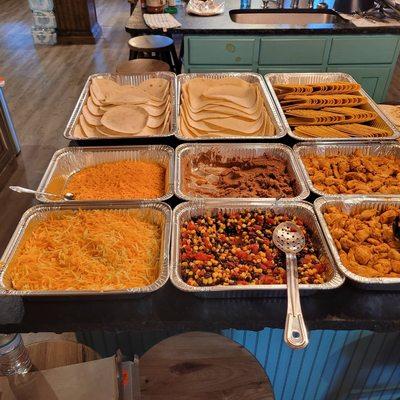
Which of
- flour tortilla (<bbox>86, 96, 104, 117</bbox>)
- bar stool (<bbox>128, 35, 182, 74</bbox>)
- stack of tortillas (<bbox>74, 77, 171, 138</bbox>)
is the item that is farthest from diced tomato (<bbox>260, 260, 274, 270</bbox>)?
bar stool (<bbox>128, 35, 182, 74</bbox>)

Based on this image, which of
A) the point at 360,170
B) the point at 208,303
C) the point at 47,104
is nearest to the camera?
the point at 208,303

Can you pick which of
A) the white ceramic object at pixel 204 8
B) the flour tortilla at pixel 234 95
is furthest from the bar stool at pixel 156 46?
the flour tortilla at pixel 234 95

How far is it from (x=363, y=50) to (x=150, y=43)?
75.2 inches

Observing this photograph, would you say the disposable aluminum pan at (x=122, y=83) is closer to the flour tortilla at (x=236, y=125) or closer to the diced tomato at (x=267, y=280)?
the flour tortilla at (x=236, y=125)

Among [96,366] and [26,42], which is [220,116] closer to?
[96,366]

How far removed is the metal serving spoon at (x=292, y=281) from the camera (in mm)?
961

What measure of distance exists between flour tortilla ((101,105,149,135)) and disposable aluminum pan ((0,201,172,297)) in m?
0.60

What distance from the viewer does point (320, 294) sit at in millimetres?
1135

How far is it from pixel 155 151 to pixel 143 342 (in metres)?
0.83

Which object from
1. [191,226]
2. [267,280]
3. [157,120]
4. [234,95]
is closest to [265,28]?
[234,95]

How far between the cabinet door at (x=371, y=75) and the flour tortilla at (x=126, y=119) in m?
2.26

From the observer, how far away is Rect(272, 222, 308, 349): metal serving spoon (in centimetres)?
96

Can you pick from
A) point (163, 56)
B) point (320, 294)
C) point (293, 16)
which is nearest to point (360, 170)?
point (320, 294)

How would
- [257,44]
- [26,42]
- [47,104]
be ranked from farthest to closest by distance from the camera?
1. [26,42]
2. [47,104]
3. [257,44]
